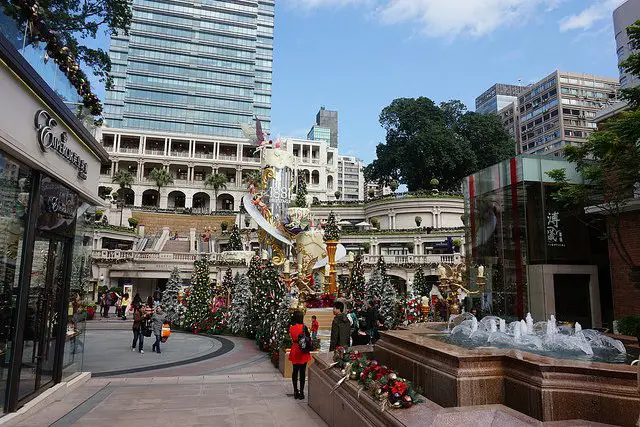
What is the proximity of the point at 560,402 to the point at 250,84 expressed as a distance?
88620 millimetres

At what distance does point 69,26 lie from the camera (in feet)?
44.3

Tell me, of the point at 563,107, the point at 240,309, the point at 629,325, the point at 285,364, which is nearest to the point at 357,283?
the point at 240,309

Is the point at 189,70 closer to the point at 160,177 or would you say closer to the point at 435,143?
the point at 160,177

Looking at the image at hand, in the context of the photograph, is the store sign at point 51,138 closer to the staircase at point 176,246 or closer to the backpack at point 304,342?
the backpack at point 304,342

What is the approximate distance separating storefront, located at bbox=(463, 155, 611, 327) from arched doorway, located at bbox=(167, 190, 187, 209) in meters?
60.5

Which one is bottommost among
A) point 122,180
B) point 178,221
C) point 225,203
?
point 178,221

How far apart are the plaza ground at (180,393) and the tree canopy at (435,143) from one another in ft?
142

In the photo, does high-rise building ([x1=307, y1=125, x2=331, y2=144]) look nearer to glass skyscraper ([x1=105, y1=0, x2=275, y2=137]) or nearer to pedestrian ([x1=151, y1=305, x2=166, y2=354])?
glass skyscraper ([x1=105, y1=0, x2=275, y2=137])

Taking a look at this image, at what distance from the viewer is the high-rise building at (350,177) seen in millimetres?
114625

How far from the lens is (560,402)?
455 cm

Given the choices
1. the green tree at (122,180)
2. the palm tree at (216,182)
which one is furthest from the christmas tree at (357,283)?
the green tree at (122,180)

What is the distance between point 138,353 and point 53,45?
1043 cm

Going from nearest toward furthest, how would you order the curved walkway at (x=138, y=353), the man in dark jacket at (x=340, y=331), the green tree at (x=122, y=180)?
the man in dark jacket at (x=340, y=331), the curved walkway at (x=138, y=353), the green tree at (x=122, y=180)

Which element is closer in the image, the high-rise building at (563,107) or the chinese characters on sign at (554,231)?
the chinese characters on sign at (554,231)
